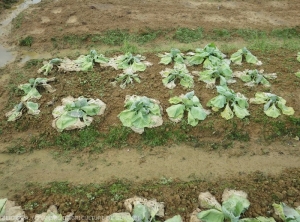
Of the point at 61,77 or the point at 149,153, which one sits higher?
the point at 61,77

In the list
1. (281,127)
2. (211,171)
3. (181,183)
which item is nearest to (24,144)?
(181,183)

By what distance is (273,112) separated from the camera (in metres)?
6.35

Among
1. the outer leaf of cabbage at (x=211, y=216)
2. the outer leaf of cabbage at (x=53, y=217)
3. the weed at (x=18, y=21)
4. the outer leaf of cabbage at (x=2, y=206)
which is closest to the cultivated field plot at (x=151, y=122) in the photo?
the outer leaf of cabbage at (x=211, y=216)

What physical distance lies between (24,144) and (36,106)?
991 millimetres

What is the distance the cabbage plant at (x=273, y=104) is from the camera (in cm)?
636

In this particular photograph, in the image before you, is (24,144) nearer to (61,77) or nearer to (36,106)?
(36,106)

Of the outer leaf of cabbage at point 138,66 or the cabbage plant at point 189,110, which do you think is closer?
the cabbage plant at point 189,110

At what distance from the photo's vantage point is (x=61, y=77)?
746 centimetres

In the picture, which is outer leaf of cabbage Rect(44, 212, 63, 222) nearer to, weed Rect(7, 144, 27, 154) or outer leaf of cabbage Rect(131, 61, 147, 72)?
weed Rect(7, 144, 27, 154)

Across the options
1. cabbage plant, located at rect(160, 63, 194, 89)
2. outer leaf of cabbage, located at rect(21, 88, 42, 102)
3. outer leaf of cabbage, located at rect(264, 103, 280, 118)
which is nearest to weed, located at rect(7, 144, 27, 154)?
outer leaf of cabbage, located at rect(21, 88, 42, 102)

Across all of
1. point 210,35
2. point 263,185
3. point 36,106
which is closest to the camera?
point 263,185

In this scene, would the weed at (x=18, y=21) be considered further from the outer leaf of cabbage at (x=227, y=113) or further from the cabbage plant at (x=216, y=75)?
the outer leaf of cabbage at (x=227, y=113)

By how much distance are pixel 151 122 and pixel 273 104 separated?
271 cm

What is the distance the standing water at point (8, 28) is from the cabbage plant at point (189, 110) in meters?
5.27
